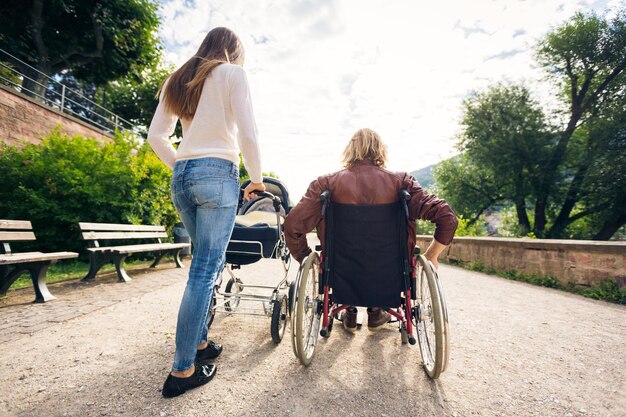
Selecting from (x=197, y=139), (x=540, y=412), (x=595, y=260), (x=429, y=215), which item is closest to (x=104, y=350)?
(x=197, y=139)

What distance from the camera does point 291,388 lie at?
187 centimetres

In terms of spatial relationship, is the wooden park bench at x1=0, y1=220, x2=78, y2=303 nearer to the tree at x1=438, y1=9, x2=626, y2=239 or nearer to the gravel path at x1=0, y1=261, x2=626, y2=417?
the gravel path at x1=0, y1=261, x2=626, y2=417

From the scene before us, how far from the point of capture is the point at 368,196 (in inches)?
86.4

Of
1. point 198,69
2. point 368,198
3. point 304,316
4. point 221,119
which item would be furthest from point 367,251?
point 198,69

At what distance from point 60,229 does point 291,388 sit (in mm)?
6954

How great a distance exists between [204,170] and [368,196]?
1.16 m

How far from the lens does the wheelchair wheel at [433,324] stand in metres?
1.83

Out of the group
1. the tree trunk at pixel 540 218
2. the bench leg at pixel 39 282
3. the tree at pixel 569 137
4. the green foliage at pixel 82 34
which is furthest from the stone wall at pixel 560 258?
the green foliage at pixel 82 34

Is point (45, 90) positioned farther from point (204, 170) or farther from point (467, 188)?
point (467, 188)

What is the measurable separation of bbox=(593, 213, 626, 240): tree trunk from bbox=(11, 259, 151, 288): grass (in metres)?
21.9

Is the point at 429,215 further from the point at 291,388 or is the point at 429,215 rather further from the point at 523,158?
the point at 523,158

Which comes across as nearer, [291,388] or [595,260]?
[291,388]

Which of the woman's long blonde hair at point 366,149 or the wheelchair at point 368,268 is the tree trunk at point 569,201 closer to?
the woman's long blonde hair at point 366,149

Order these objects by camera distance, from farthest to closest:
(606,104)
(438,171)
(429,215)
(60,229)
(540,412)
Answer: (438,171), (606,104), (60,229), (429,215), (540,412)
